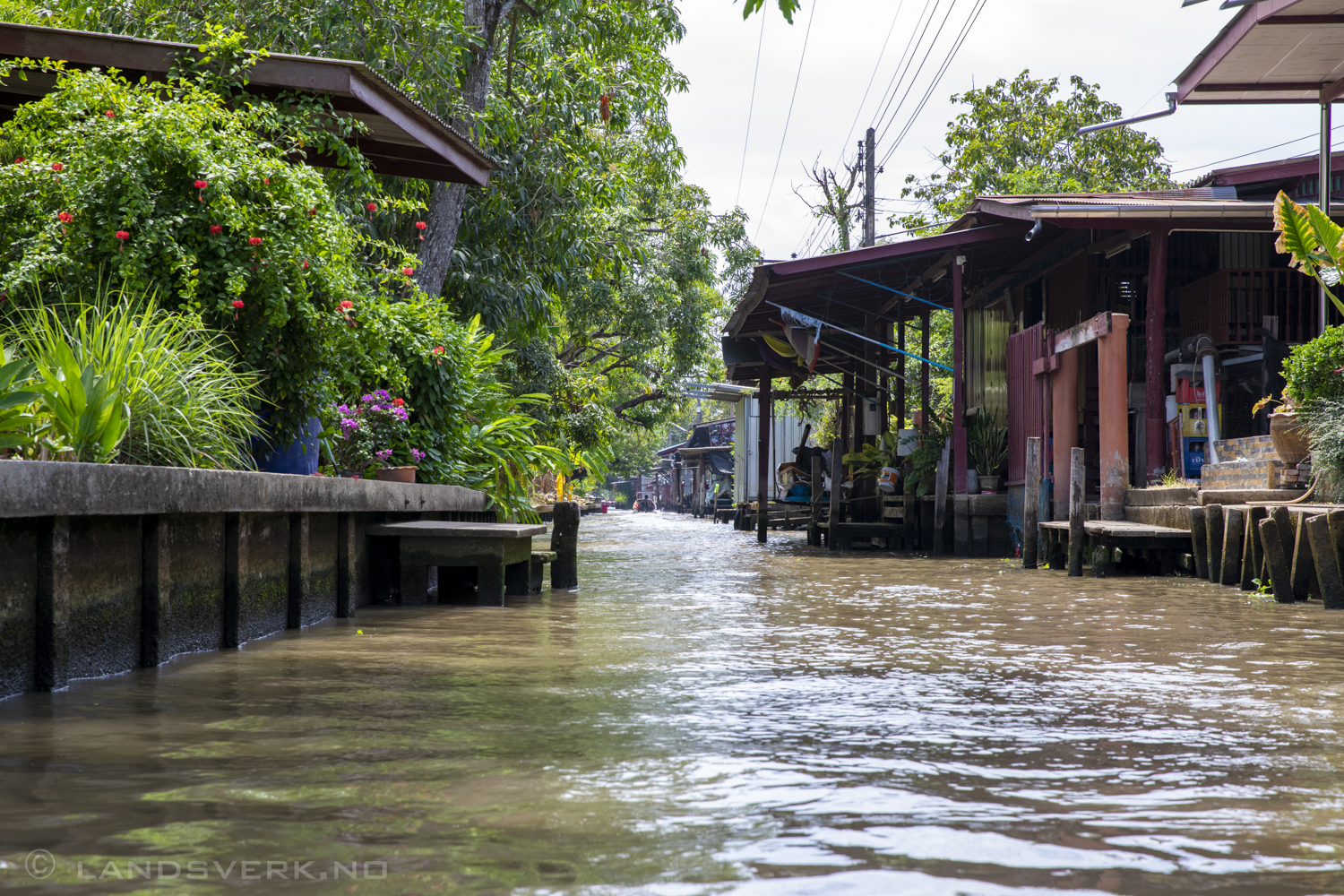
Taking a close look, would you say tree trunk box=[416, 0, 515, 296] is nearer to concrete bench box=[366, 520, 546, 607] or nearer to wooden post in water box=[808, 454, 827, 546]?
concrete bench box=[366, 520, 546, 607]

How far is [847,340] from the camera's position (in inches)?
924

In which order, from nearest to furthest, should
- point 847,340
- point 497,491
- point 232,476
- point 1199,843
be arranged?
point 1199,843 < point 232,476 < point 497,491 < point 847,340

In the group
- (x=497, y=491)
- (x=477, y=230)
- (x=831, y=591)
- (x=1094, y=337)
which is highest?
(x=477, y=230)

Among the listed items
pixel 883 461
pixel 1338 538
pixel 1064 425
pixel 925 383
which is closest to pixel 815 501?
pixel 883 461

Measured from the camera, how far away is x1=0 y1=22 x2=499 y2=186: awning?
25.4 feet

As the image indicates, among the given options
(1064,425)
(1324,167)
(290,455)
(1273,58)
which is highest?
(1273,58)

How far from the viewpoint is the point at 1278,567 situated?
29.2 ft

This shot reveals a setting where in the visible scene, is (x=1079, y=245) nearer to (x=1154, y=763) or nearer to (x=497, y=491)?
(x=497, y=491)

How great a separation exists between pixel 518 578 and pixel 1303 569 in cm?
591

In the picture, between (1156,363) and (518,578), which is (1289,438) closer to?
(1156,363)

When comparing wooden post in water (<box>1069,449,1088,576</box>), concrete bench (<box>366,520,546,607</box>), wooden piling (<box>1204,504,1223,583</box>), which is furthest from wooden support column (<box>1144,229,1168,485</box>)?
concrete bench (<box>366,520,546,607</box>)

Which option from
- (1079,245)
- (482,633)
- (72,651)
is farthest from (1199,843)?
(1079,245)

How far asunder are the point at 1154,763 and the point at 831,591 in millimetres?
6720

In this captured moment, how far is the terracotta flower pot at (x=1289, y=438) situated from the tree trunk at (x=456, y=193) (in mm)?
8043
